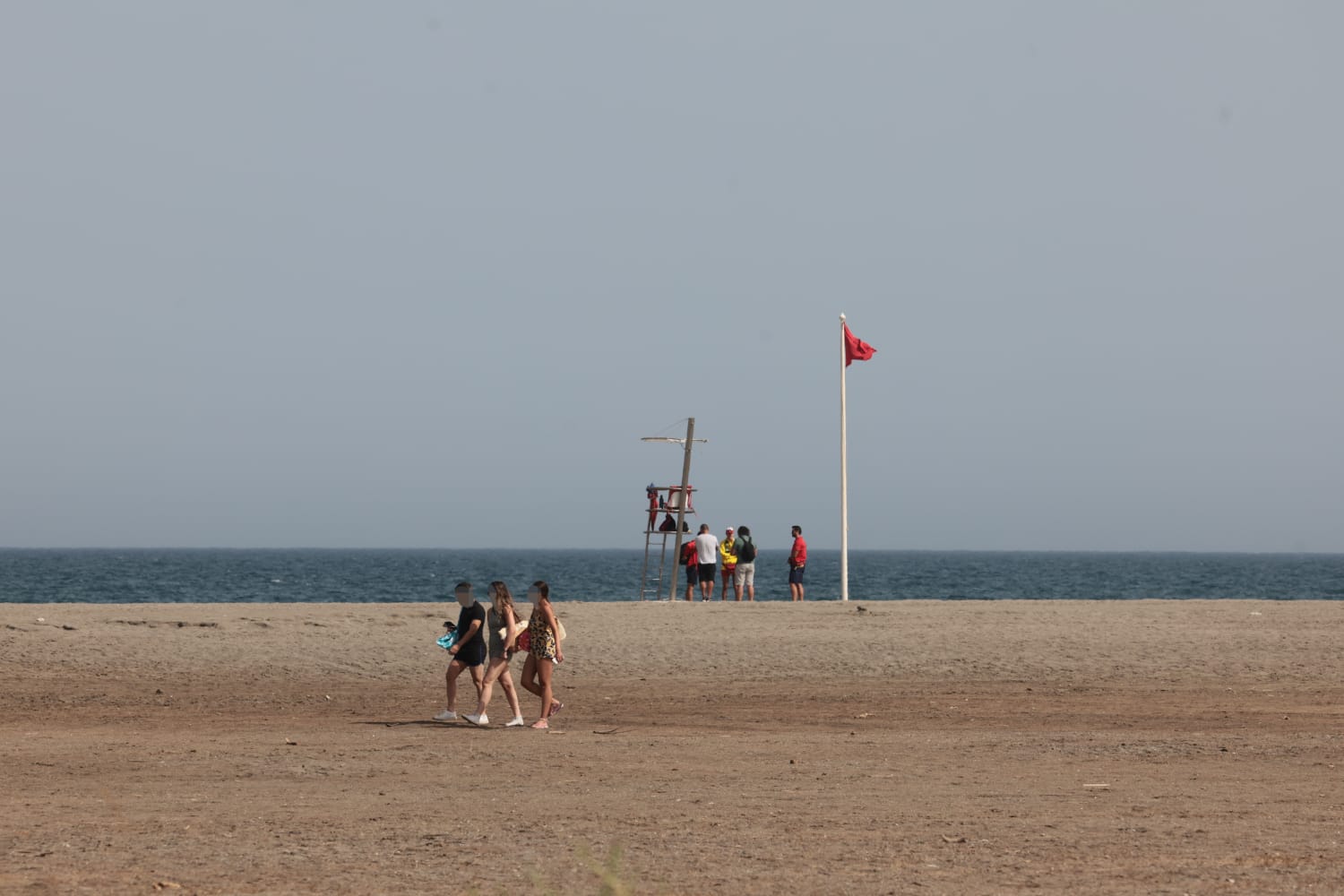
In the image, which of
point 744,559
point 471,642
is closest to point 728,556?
point 744,559

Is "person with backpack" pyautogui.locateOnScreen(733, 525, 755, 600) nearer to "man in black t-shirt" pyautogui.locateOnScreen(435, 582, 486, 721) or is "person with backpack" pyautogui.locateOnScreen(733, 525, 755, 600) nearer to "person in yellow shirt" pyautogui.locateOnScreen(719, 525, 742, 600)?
"person in yellow shirt" pyautogui.locateOnScreen(719, 525, 742, 600)

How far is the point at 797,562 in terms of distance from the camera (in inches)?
1147

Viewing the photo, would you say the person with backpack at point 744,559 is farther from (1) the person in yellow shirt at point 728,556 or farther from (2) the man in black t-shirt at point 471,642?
(2) the man in black t-shirt at point 471,642

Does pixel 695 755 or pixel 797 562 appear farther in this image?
pixel 797 562

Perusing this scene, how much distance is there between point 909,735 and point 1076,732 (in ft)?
5.45

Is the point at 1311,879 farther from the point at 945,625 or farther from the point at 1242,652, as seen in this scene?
the point at 945,625

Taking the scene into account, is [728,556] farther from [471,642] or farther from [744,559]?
[471,642]

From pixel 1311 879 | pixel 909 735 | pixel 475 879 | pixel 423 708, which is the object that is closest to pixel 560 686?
pixel 423 708

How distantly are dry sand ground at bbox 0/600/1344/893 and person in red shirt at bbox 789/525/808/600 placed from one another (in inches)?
164

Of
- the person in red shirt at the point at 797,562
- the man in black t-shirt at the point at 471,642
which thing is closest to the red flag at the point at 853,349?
the person in red shirt at the point at 797,562

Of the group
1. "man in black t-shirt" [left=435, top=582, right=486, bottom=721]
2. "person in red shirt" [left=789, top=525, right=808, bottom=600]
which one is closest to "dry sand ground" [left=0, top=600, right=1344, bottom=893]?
"man in black t-shirt" [left=435, top=582, right=486, bottom=721]

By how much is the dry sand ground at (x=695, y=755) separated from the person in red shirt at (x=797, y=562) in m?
4.17

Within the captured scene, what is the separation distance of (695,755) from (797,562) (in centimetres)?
1623

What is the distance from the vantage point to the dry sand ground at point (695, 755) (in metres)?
8.52
